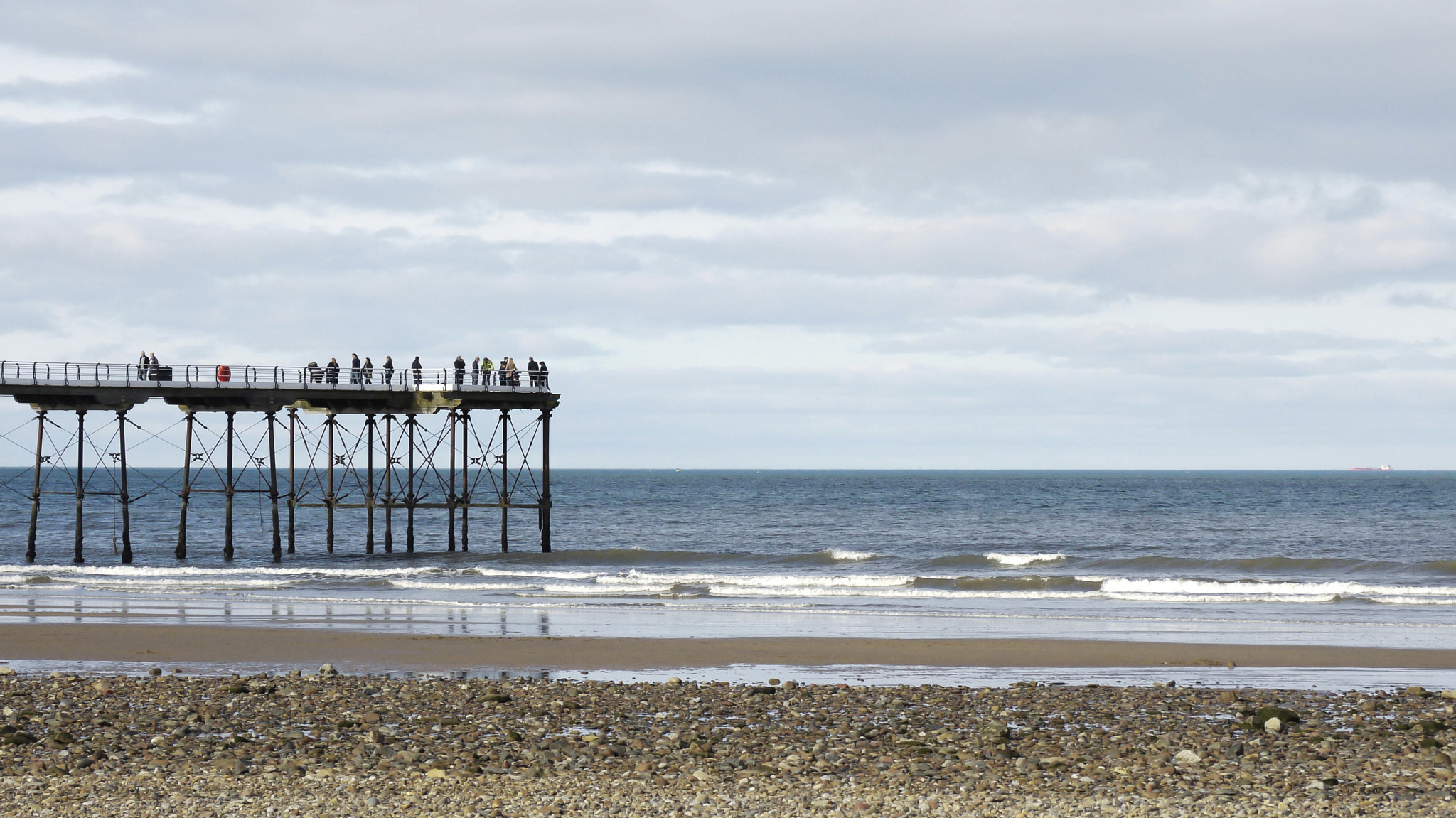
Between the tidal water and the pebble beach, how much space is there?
26.2 feet

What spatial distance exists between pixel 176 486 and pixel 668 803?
155 m

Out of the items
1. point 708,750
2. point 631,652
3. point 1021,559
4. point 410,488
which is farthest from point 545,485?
point 708,750

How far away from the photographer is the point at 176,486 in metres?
150

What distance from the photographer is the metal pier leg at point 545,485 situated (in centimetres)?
4059

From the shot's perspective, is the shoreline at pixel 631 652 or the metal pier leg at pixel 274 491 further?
the metal pier leg at pixel 274 491

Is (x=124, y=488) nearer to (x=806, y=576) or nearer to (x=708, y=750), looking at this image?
(x=806, y=576)

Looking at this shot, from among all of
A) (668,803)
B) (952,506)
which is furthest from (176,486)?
(668,803)

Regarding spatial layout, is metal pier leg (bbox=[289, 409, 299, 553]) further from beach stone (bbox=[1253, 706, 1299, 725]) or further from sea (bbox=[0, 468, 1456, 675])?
beach stone (bbox=[1253, 706, 1299, 725])

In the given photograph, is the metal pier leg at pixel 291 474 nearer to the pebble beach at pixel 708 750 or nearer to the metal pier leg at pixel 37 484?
the metal pier leg at pixel 37 484

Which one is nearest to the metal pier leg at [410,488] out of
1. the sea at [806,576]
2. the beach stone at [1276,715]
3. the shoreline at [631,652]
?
the sea at [806,576]

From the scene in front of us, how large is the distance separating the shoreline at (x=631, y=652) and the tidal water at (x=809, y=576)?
134 cm

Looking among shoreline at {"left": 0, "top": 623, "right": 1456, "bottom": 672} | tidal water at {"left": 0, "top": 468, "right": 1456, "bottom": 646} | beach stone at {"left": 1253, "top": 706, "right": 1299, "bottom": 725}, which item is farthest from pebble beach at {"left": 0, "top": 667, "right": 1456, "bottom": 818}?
tidal water at {"left": 0, "top": 468, "right": 1456, "bottom": 646}

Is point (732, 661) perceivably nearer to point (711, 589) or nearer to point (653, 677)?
point (653, 677)

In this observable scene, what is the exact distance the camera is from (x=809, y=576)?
3972 cm
